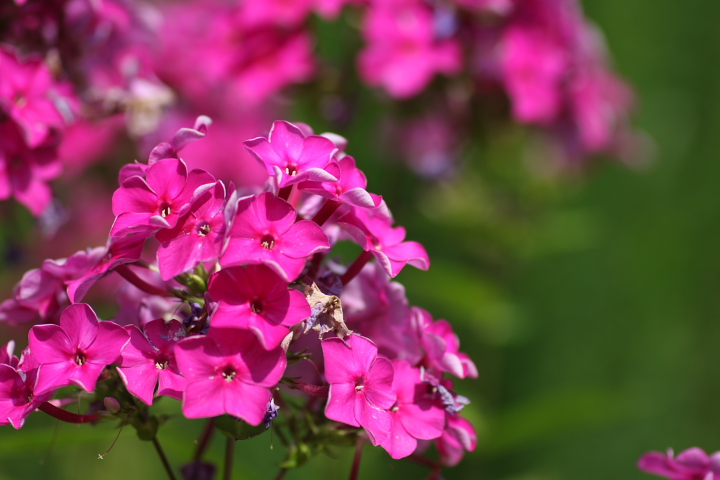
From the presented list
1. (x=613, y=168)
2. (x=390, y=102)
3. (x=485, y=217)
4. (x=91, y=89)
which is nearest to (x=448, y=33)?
(x=390, y=102)

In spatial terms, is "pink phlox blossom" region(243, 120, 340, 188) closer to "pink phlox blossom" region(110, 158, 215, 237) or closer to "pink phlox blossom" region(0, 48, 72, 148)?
"pink phlox blossom" region(110, 158, 215, 237)

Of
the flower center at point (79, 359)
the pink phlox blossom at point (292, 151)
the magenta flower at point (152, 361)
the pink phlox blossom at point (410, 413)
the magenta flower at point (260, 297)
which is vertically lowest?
the pink phlox blossom at point (410, 413)

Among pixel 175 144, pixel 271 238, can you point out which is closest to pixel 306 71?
pixel 175 144

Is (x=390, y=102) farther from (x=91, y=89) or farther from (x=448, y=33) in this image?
(x=91, y=89)

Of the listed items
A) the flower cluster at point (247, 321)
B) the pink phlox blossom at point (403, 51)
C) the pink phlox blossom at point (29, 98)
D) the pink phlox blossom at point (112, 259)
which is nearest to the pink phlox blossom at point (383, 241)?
the flower cluster at point (247, 321)

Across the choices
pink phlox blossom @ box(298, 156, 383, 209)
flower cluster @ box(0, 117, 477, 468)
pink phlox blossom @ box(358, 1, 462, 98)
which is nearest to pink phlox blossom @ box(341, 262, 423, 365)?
flower cluster @ box(0, 117, 477, 468)

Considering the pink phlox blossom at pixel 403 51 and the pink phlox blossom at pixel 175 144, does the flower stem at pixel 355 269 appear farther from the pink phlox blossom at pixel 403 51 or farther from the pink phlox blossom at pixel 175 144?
the pink phlox blossom at pixel 403 51

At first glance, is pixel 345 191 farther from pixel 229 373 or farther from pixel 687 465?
pixel 687 465
